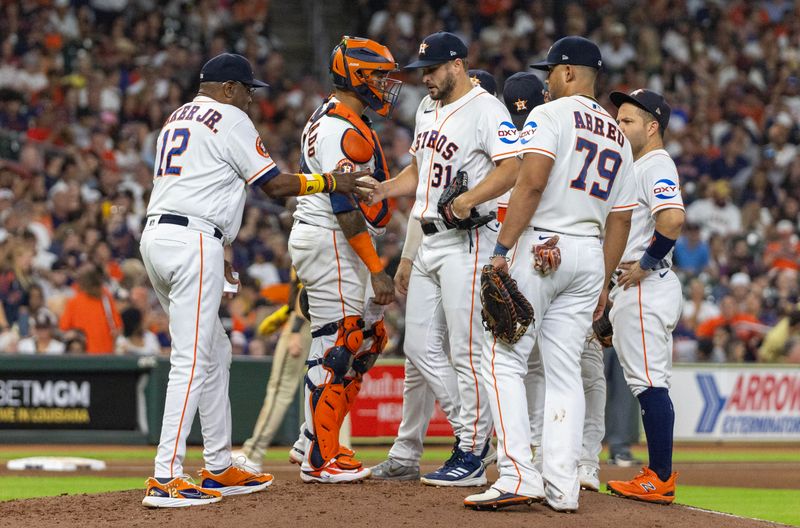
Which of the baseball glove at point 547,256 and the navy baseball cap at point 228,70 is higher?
the navy baseball cap at point 228,70

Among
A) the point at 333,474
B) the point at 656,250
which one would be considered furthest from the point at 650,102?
the point at 333,474

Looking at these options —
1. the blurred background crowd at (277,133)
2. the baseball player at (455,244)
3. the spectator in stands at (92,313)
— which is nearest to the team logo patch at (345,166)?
the baseball player at (455,244)

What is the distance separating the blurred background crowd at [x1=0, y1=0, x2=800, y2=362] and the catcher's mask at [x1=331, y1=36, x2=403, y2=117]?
3.75m

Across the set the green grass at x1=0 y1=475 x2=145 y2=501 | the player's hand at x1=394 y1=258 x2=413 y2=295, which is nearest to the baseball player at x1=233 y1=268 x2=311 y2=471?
the green grass at x1=0 y1=475 x2=145 y2=501

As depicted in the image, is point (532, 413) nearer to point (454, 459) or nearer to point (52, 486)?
point (454, 459)

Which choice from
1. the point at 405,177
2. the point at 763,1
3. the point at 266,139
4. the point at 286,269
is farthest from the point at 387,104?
the point at 763,1

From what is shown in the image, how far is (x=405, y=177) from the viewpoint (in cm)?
727

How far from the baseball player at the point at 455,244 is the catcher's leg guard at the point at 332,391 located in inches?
13.3

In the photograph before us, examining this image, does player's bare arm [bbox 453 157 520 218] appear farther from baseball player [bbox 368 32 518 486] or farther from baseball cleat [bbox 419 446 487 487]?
baseball cleat [bbox 419 446 487 487]

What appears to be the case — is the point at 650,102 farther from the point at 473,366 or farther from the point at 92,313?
the point at 92,313

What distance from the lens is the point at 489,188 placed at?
6465 millimetres

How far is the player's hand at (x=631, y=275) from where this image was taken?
6.92m

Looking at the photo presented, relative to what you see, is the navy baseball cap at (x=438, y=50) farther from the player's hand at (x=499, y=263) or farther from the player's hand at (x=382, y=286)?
the player's hand at (x=499, y=263)

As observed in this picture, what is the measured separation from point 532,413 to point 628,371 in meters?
0.75
